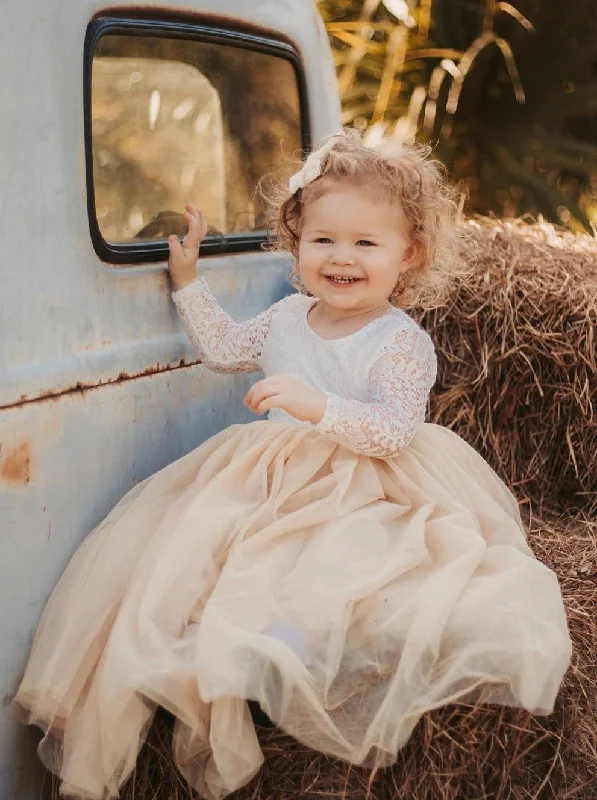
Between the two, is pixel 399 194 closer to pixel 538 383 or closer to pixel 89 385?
pixel 89 385

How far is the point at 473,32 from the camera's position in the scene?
19.8 feet

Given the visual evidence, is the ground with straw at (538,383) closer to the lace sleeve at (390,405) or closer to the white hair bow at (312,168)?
the lace sleeve at (390,405)

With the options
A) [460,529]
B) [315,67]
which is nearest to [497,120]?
[315,67]

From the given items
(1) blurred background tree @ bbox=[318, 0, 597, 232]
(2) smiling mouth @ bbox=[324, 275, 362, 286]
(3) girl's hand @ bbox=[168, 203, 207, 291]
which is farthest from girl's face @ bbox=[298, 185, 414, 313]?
(1) blurred background tree @ bbox=[318, 0, 597, 232]

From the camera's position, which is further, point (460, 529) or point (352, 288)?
point (352, 288)

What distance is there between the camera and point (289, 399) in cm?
192

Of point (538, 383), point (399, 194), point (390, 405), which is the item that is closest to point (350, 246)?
point (399, 194)

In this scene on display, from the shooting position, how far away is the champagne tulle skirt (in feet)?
5.23

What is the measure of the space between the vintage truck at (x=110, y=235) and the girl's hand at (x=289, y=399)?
0.29 meters

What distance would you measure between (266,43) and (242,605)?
151 centimetres

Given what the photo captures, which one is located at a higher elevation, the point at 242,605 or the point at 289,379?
the point at 289,379

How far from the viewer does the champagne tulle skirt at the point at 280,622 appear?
1.59 m

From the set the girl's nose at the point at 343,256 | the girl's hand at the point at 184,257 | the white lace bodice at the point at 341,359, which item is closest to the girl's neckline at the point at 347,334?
the white lace bodice at the point at 341,359

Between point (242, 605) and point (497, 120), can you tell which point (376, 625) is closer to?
point (242, 605)
